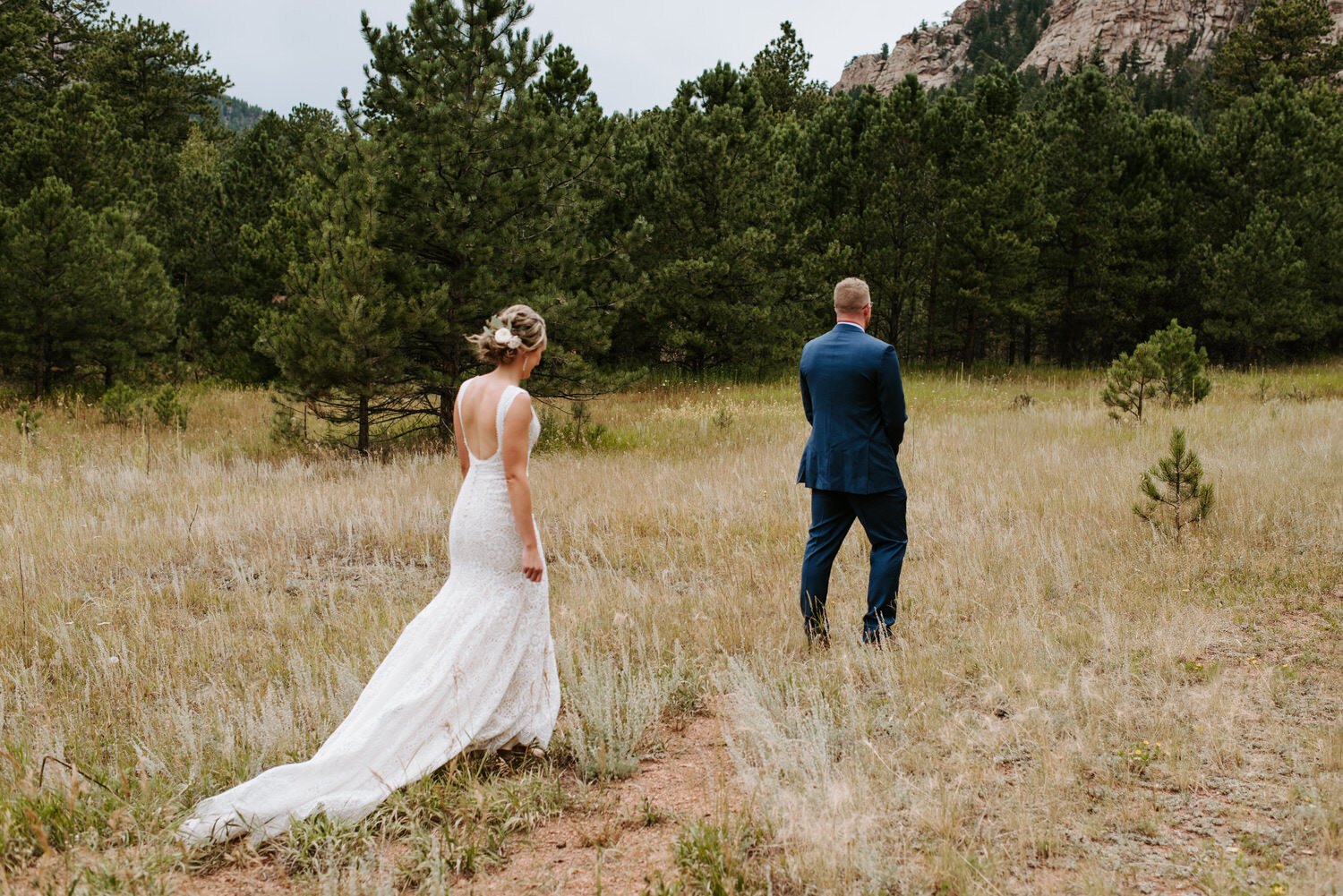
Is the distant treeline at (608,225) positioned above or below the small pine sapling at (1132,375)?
above

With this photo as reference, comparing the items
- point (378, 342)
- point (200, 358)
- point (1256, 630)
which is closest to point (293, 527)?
point (378, 342)

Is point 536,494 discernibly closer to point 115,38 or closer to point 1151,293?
point 1151,293

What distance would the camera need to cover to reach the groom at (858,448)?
4.67m

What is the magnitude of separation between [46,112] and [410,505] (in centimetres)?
1640

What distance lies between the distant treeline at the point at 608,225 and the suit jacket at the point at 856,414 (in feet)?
24.3

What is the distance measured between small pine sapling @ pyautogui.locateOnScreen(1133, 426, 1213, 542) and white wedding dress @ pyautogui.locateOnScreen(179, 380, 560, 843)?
552 centimetres

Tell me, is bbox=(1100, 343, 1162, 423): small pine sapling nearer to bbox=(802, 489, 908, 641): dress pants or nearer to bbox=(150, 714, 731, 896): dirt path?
bbox=(802, 489, 908, 641): dress pants

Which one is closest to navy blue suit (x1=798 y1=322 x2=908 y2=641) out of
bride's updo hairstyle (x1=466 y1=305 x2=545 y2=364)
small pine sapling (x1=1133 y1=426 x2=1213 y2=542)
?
bride's updo hairstyle (x1=466 y1=305 x2=545 y2=364)

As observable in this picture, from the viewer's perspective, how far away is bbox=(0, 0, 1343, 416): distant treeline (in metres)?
11.5

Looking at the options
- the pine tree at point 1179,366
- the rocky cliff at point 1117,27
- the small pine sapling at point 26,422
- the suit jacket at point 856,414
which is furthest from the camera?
the rocky cliff at point 1117,27

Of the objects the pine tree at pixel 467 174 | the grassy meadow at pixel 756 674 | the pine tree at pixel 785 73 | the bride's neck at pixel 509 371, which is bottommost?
the grassy meadow at pixel 756 674

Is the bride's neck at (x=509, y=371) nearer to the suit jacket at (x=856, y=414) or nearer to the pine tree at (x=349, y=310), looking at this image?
the suit jacket at (x=856, y=414)

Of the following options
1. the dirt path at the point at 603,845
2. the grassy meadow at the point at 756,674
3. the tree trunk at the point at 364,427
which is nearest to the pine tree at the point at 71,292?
the tree trunk at the point at 364,427

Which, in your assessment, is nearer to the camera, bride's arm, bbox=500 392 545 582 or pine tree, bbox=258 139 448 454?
bride's arm, bbox=500 392 545 582
